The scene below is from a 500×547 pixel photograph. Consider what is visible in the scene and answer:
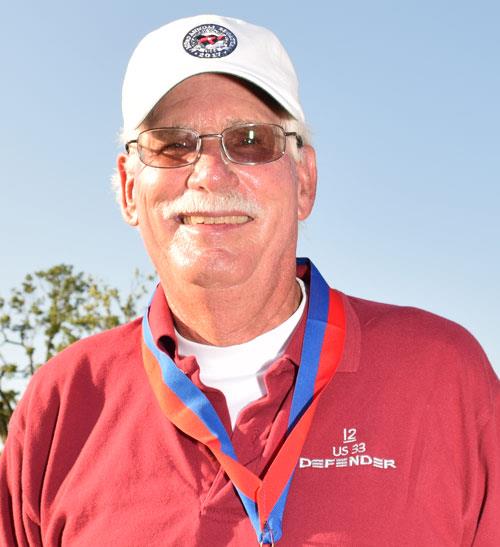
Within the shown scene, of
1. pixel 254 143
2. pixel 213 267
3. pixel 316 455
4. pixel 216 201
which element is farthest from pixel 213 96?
pixel 316 455

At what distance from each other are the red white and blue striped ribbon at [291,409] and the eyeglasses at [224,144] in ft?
1.84

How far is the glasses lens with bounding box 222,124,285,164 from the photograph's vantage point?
3191 mm

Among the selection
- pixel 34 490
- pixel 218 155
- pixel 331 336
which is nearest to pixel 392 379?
pixel 331 336

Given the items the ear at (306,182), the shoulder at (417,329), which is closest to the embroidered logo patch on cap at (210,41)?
the ear at (306,182)

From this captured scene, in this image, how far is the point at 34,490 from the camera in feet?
11.1

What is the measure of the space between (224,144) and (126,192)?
22.9 inches

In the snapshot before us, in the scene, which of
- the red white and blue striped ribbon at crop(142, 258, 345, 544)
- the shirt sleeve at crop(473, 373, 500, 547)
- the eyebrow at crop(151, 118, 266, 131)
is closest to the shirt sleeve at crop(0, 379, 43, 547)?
the red white and blue striped ribbon at crop(142, 258, 345, 544)

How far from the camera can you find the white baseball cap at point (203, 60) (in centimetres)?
325

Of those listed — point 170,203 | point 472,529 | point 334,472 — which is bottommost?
point 472,529

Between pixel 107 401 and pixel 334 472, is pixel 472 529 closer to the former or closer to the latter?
pixel 334 472

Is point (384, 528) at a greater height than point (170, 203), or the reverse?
point (170, 203)

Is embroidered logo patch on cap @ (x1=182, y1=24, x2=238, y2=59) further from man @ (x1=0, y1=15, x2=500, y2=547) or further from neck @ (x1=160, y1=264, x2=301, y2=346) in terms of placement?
neck @ (x1=160, y1=264, x2=301, y2=346)

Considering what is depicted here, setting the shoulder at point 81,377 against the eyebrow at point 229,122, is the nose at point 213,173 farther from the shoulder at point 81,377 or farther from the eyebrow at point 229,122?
the shoulder at point 81,377

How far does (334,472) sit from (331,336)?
0.52 m
